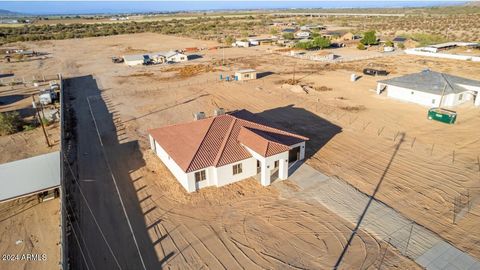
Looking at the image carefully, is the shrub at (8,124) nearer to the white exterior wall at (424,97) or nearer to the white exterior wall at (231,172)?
the white exterior wall at (231,172)

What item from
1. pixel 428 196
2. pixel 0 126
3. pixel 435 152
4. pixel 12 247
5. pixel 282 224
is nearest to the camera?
pixel 12 247

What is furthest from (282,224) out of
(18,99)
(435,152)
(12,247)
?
(18,99)

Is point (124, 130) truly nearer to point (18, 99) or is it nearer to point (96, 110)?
point (96, 110)

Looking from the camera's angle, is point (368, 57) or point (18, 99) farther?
point (368, 57)

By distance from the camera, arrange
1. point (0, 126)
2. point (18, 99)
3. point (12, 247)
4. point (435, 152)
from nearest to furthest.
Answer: point (12, 247)
point (435, 152)
point (0, 126)
point (18, 99)

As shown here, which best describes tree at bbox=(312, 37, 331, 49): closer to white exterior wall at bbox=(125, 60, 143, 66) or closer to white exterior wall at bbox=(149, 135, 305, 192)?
white exterior wall at bbox=(125, 60, 143, 66)

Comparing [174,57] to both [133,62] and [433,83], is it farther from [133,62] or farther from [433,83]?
[433,83]

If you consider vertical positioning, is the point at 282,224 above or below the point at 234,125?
below
